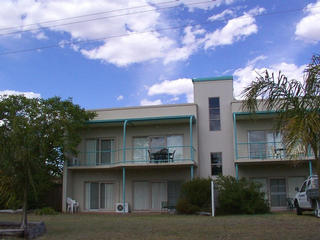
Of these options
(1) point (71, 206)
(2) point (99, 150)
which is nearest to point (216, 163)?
(2) point (99, 150)

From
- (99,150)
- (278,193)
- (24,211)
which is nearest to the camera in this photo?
(24,211)

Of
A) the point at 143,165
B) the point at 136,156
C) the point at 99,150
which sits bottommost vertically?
the point at 143,165

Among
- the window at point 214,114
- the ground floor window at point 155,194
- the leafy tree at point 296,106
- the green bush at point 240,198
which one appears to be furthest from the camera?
the window at point 214,114

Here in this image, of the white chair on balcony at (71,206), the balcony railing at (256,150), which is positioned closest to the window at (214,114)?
the balcony railing at (256,150)

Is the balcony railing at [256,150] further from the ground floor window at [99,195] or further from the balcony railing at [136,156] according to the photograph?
the ground floor window at [99,195]

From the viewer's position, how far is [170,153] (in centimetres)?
2294

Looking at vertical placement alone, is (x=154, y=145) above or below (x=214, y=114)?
below

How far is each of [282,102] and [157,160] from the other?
14.5 metres

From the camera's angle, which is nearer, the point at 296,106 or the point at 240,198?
the point at 296,106

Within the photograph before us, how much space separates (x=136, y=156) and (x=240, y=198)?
293 inches

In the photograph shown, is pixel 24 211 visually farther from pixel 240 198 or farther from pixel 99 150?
pixel 99 150

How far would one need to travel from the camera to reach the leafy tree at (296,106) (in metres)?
7.29

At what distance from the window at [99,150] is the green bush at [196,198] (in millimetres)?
6157

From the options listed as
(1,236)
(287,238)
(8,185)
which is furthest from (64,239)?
(287,238)
